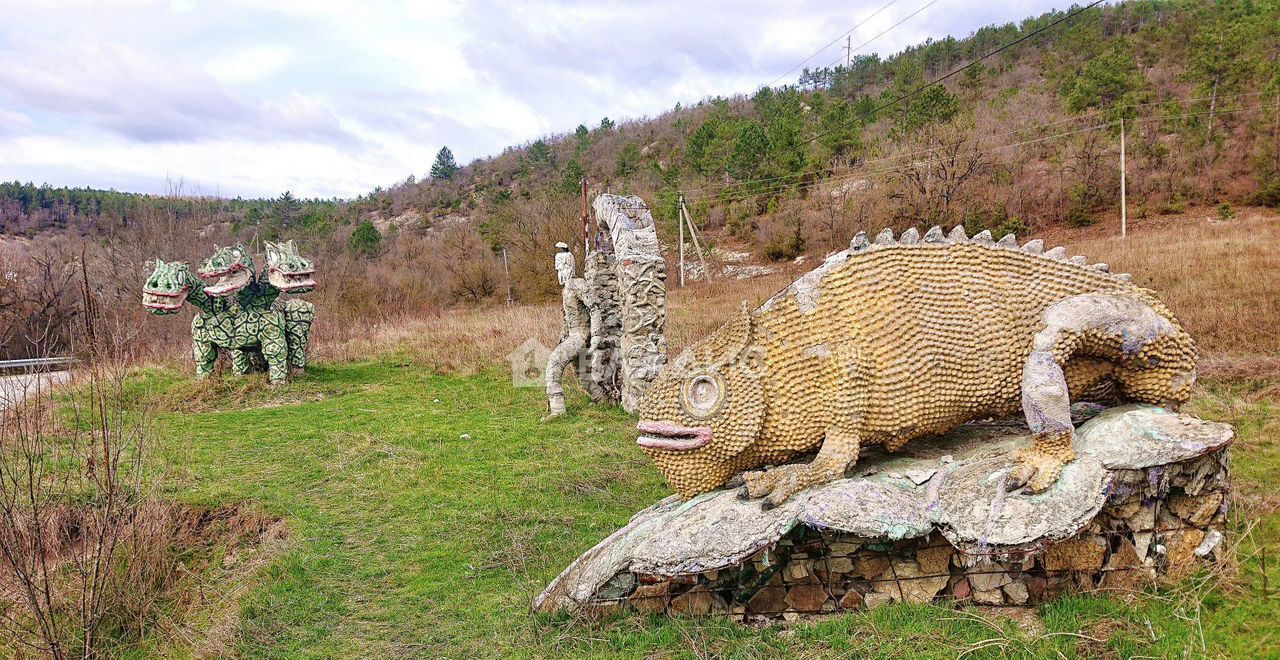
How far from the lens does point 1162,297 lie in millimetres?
9773

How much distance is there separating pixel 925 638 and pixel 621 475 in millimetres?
3811

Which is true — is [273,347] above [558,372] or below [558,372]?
above

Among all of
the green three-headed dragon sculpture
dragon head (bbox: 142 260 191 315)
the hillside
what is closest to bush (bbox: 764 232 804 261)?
the hillside

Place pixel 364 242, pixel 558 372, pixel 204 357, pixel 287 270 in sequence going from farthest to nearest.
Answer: pixel 364 242 < pixel 204 357 < pixel 287 270 < pixel 558 372

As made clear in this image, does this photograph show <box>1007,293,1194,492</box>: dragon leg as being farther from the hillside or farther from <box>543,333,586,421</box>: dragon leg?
the hillside

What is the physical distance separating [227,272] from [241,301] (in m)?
0.68

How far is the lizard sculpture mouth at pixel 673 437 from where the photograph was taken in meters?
3.39

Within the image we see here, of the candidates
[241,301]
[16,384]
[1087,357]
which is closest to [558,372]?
[16,384]

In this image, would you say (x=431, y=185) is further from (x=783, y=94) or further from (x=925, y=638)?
(x=925, y=638)

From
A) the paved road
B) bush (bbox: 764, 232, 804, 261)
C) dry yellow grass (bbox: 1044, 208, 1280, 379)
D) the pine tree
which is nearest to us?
the paved road

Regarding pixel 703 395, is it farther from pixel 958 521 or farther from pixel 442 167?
pixel 442 167

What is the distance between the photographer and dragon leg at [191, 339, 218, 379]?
11.0m

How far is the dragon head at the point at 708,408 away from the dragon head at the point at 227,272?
965 cm

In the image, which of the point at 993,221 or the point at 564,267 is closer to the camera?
the point at 564,267
